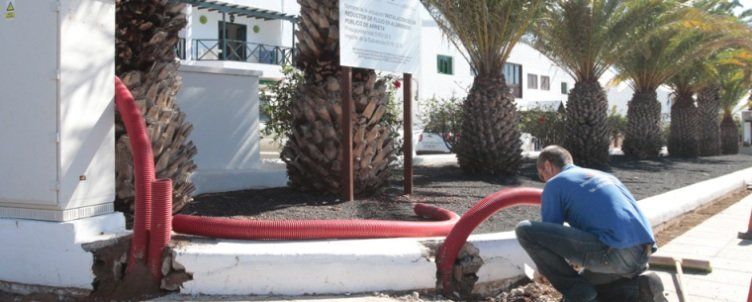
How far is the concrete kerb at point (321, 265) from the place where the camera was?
174 inches

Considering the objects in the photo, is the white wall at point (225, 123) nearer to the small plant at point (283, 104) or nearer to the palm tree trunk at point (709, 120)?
the small plant at point (283, 104)

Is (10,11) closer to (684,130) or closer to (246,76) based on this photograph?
(246,76)

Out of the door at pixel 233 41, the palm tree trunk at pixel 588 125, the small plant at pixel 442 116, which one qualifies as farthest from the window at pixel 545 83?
the palm tree trunk at pixel 588 125

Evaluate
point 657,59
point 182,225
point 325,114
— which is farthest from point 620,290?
point 657,59

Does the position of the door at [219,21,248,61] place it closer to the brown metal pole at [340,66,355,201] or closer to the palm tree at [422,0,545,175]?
the palm tree at [422,0,545,175]

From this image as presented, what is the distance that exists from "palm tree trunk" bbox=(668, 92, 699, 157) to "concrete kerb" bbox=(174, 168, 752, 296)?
2100 centimetres

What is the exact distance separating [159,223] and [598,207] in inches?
114

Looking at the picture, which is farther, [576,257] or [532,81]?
[532,81]

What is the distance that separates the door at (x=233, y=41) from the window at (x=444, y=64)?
11.2 meters

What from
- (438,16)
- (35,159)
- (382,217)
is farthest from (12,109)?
(438,16)

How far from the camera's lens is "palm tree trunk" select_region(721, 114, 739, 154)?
1127 inches

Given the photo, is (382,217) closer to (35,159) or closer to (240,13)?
(35,159)

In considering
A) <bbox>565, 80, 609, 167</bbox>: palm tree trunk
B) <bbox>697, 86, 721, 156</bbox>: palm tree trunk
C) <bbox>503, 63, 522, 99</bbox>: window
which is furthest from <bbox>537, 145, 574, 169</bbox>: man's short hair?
<bbox>503, 63, 522, 99</bbox>: window

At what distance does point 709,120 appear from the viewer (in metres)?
24.3
